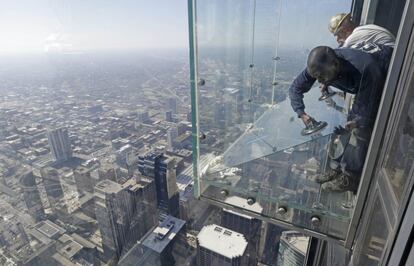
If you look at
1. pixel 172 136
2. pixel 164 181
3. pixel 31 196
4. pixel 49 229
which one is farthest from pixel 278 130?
pixel 172 136

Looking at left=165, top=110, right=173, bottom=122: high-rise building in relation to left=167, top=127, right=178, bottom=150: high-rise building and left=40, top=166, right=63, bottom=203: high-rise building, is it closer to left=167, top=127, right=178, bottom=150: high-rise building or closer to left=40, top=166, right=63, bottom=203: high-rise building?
left=167, top=127, right=178, bottom=150: high-rise building

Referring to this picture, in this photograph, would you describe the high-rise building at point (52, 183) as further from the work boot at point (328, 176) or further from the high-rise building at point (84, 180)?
the work boot at point (328, 176)

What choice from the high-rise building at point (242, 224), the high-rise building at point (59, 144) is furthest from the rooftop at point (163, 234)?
the high-rise building at point (59, 144)

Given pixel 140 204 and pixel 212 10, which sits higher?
pixel 212 10

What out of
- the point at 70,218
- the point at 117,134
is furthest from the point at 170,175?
the point at 117,134

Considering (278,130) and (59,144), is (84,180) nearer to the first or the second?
(59,144)

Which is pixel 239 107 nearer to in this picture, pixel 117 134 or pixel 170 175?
pixel 170 175
